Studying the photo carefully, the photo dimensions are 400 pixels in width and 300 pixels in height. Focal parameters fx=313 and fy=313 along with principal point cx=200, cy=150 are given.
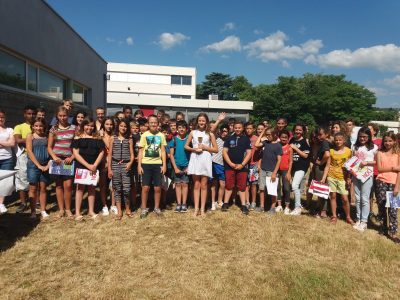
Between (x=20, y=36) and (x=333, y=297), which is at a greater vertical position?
(x=20, y=36)

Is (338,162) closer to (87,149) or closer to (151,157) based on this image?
(151,157)

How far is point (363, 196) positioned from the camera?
17.7 ft

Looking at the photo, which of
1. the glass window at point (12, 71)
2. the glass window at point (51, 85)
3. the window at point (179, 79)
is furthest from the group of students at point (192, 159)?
the window at point (179, 79)

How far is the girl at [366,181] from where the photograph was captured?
539 centimetres

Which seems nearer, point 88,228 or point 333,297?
point 333,297

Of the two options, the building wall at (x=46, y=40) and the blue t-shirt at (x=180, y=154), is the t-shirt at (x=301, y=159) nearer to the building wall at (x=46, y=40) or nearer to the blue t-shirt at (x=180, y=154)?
the blue t-shirt at (x=180, y=154)

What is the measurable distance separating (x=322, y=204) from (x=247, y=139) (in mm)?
2036

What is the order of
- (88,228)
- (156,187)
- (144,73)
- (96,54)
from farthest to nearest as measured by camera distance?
(144,73) → (96,54) → (156,187) → (88,228)

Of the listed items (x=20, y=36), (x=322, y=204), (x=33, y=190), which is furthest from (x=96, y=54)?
(x=322, y=204)

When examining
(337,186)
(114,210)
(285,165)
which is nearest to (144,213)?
(114,210)

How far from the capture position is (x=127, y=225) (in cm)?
525

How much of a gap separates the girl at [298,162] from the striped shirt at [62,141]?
415 cm

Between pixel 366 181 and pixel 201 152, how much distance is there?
114 inches

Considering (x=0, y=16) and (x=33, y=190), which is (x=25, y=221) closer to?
(x=33, y=190)
